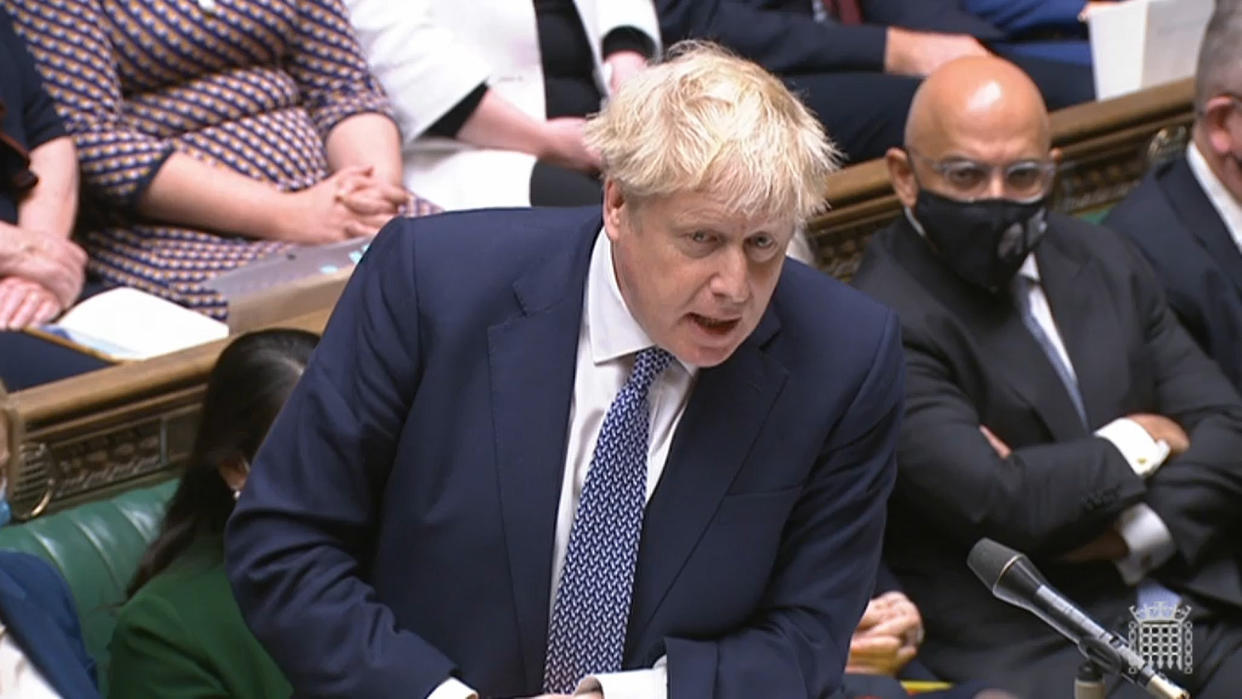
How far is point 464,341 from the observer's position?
218 cm

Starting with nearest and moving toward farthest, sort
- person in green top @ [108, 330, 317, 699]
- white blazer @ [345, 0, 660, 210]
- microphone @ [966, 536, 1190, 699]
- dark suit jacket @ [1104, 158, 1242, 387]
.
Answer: microphone @ [966, 536, 1190, 699] → person in green top @ [108, 330, 317, 699] → dark suit jacket @ [1104, 158, 1242, 387] → white blazer @ [345, 0, 660, 210]

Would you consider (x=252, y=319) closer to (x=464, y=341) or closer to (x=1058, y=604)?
(x=464, y=341)

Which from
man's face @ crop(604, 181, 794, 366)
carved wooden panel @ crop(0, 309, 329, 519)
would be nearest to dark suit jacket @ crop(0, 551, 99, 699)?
carved wooden panel @ crop(0, 309, 329, 519)

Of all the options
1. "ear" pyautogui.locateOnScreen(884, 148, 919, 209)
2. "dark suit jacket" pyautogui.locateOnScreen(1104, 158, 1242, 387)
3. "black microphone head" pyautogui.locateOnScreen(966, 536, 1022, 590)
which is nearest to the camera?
"black microphone head" pyautogui.locateOnScreen(966, 536, 1022, 590)

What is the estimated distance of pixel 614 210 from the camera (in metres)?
2.11

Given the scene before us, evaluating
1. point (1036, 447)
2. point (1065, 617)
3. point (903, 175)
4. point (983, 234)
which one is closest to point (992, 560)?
point (1065, 617)

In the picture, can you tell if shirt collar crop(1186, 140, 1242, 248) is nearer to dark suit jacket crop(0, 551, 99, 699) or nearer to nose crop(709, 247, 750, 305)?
nose crop(709, 247, 750, 305)

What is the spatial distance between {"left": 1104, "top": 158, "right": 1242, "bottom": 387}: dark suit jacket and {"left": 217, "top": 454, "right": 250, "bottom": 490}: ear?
1.68m

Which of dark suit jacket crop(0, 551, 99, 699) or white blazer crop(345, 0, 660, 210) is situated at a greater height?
white blazer crop(345, 0, 660, 210)

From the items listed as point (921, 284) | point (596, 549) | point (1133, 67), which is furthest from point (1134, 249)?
point (596, 549)

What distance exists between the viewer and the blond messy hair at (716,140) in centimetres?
199

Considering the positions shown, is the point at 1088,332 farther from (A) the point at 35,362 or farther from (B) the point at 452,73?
(A) the point at 35,362

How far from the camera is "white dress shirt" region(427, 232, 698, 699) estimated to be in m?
2.20

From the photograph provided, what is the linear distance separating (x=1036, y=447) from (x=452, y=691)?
126 cm
